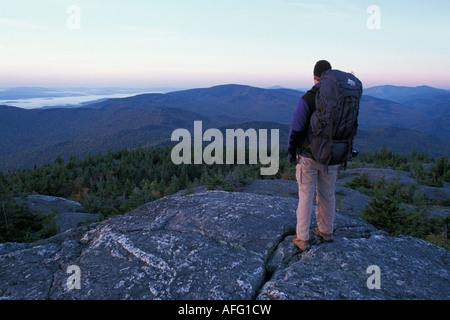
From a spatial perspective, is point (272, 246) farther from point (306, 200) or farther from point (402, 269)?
point (402, 269)

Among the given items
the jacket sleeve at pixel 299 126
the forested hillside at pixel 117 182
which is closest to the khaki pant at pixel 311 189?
the jacket sleeve at pixel 299 126

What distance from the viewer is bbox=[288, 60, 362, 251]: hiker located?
372 cm

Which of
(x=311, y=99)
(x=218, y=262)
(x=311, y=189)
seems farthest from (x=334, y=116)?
(x=218, y=262)

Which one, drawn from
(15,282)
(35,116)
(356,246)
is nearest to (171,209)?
(15,282)

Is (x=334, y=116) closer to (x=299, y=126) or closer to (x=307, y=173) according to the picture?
(x=299, y=126)

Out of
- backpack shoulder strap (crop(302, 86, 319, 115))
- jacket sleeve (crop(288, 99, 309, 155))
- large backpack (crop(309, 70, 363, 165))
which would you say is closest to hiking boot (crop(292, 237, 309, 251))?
large backpack (crop(309, 70, 363, 165))

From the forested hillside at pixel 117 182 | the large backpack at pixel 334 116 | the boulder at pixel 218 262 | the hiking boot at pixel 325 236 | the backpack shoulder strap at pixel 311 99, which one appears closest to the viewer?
the boulder at pixel 218 262

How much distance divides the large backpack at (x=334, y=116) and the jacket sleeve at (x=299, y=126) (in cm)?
11

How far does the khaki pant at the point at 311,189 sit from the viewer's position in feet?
13.2

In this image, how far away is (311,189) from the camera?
13.3 feet

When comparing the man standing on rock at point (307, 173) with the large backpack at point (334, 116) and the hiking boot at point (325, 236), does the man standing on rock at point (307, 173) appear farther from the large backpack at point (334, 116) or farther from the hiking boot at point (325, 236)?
the large backpack at point (334, 116)
